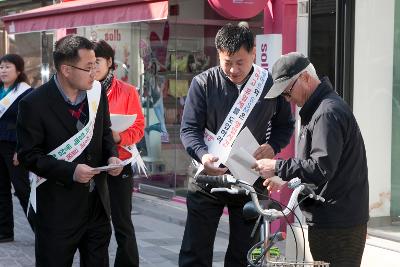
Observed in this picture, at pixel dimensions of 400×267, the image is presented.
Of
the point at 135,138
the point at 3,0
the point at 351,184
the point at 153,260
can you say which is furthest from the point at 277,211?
the point at 3,0

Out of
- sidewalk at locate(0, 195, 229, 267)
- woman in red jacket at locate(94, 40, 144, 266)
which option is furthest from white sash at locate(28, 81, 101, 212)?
sidewalk at locate(0, 195, 229, 267)

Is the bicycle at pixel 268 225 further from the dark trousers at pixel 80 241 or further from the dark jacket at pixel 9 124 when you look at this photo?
the dark jacket at pixel 9 124

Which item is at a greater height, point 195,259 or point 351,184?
point 351,184

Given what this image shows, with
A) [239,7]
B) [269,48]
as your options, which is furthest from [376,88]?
[239,7]

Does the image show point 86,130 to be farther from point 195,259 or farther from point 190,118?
point 195,259

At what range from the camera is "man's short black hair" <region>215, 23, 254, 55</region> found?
15.6ft

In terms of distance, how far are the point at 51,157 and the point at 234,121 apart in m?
1.10

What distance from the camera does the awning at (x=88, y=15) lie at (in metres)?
8.65

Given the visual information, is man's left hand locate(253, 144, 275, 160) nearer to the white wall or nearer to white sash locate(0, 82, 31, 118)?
the white wall

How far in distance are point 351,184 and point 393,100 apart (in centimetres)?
303

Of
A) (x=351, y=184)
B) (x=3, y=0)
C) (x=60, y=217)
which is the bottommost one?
(x=60, y=217)

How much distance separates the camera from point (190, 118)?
4.94 metres

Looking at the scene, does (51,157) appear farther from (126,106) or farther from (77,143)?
(126,106)

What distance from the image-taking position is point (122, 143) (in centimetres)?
588
